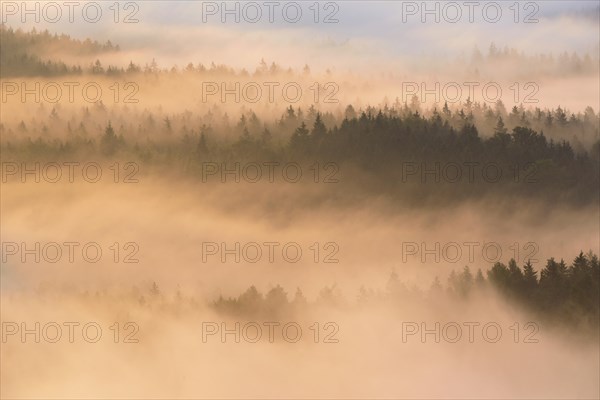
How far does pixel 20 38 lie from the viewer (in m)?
2.67

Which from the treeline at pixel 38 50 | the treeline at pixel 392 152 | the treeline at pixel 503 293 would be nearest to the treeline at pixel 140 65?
the treeline at pixel 38 50

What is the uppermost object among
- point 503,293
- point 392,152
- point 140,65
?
point 140,65

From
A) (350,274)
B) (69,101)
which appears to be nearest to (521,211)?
(350,274)

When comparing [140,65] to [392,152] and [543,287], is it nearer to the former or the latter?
[392,152]

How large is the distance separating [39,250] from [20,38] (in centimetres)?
70

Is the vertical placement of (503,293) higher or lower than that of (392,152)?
lower

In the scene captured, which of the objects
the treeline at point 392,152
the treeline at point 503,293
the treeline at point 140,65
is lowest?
the treeline at point 503,293

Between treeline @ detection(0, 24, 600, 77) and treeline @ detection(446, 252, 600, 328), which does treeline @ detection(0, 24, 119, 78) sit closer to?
treeline @ detection(0, 24, 600, 77)

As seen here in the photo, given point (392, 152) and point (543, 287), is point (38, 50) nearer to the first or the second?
point (392, 152)

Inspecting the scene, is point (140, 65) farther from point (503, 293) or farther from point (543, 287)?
point (543, 287)

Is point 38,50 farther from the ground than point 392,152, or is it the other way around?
point 38,50

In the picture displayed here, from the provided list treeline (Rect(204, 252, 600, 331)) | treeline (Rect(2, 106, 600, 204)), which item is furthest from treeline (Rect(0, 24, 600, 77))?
treeline (Rect(204, 252, 600, 331))

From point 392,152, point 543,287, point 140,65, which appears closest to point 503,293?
point 543,287

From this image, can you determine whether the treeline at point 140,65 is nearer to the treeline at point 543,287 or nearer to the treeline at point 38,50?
the treeline at point 38,50
